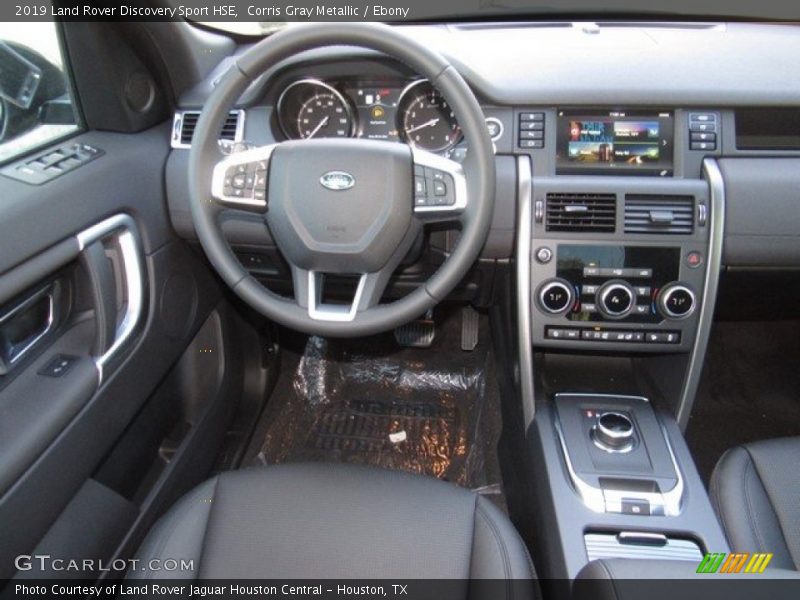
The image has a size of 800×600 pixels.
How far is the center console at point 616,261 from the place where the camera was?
4.99ft

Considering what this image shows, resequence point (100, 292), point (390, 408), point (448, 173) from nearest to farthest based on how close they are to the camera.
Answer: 1. point (448, 173)
2. point (100, 292)
3. point (390, 408)

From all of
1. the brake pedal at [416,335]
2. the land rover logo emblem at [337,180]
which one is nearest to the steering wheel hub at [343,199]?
the land rover logo emblem at [337,180]

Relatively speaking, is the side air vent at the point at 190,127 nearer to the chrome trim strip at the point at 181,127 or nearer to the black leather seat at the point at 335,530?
the chrome trim strip at the point at 181,127

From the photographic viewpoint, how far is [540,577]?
4.57 ft

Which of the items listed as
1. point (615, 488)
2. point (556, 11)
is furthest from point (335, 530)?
point (556, 11)

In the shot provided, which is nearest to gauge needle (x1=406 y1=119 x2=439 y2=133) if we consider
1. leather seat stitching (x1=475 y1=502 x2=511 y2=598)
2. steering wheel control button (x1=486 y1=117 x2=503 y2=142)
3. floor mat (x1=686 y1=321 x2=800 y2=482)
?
steering wheel control button (x1=486 y1=117 x2=503 y2=142)

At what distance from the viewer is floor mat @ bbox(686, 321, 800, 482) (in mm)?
2213

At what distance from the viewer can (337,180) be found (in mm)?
1290

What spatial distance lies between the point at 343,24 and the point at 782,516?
1.20 m

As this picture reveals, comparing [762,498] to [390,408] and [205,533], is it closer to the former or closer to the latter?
[205,533]

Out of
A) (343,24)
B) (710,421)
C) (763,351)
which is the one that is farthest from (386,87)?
(763,351)

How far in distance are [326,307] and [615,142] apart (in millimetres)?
786

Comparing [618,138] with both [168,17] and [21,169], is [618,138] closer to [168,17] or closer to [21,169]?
[168,17]

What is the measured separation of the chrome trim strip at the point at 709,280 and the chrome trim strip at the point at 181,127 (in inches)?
43.4
